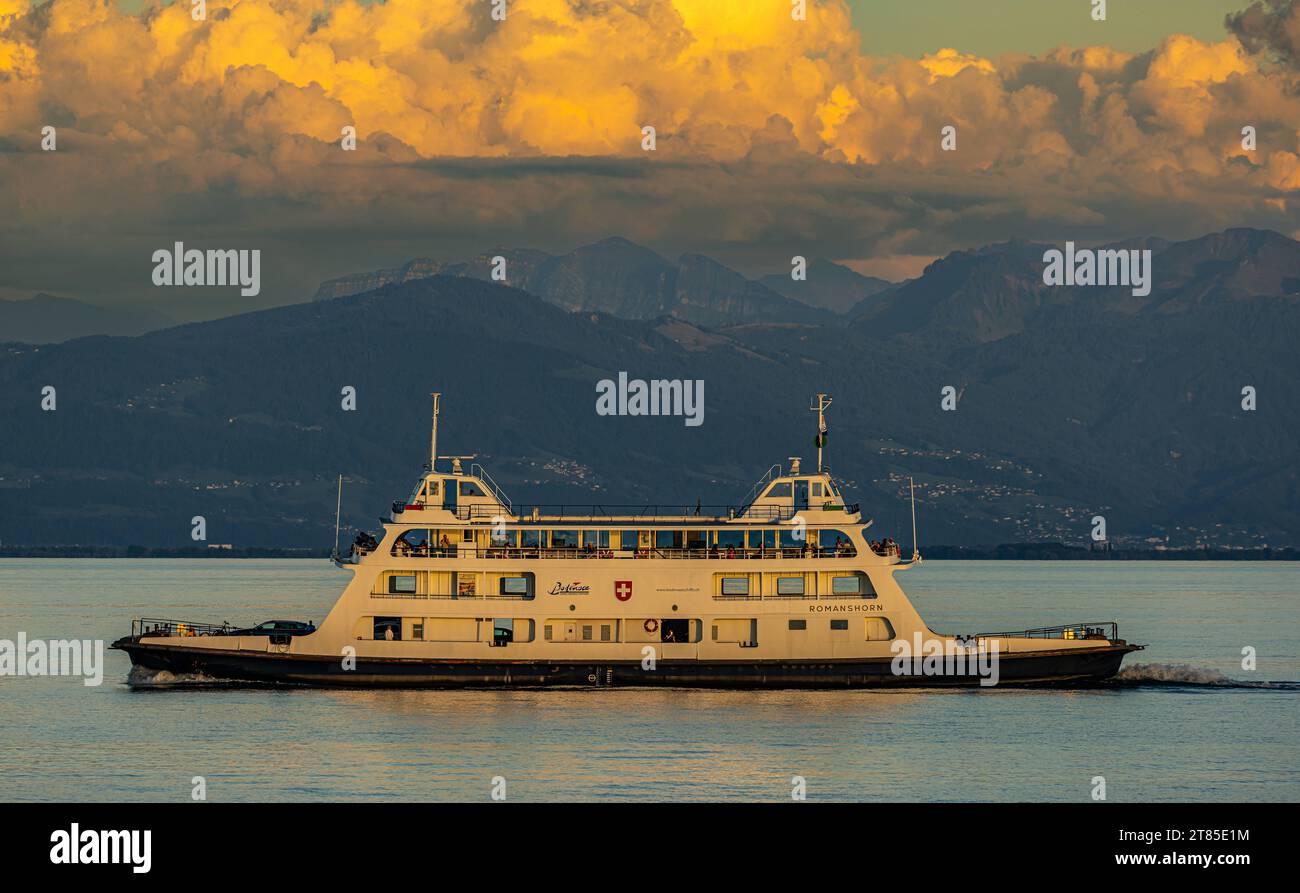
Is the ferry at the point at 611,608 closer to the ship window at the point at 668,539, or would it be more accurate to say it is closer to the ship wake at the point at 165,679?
the ship window at the point at 668,539

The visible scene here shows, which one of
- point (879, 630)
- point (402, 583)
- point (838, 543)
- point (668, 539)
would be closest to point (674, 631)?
point (668, 539)

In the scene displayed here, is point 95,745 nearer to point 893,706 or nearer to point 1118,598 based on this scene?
point 893,706

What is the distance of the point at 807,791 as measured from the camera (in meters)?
48.0

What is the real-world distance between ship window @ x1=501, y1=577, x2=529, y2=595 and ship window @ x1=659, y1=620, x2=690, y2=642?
15.0ft

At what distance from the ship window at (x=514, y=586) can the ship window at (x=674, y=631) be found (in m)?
4.57

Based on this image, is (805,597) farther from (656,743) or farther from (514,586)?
(656,743)

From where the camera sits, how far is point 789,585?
6406 centimetres

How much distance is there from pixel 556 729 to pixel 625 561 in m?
8.23

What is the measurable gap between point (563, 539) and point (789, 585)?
24.7ft

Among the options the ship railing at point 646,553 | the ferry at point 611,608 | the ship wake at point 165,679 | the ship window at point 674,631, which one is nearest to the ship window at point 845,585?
the ferry at point 611,608

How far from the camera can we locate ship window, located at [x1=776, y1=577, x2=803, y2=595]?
210 ft
